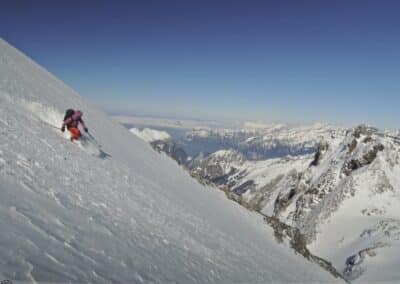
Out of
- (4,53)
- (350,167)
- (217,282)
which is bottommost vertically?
(217,282)

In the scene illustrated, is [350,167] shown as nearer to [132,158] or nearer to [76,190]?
[132,158]

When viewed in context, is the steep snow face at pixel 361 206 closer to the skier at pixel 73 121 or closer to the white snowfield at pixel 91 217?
the white snowfield at pixel 91 217

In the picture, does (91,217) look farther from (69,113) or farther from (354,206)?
(354,206)

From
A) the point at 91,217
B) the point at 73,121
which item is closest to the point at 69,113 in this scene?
the point at 73,121

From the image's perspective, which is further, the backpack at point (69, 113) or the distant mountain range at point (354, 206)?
the distant mountain range at point (354, 206)

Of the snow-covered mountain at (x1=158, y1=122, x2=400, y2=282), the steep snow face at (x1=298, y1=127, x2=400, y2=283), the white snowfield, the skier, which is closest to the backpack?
the skier

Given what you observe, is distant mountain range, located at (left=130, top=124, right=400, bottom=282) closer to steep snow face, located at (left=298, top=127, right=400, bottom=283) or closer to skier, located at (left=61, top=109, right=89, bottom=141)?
steep snow face, located at (left=298, top=127, right=400, bottom=283)

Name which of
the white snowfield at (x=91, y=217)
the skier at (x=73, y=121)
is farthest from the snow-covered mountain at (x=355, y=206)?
the skier at (x=73, y=121)

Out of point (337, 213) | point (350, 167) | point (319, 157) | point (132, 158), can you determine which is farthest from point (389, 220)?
point (132, 158)
